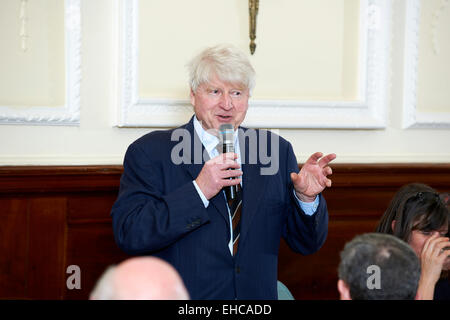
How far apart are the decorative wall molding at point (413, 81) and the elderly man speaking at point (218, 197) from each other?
168 cm

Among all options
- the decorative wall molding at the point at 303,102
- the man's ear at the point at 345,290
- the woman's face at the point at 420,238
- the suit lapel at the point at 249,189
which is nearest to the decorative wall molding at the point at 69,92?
the decorative wall molding at the point at 303,102

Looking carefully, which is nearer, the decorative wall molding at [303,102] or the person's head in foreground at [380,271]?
the person's head in foreground at [380,271]

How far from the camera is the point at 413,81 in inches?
160

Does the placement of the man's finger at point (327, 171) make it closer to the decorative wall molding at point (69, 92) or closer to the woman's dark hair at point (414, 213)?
the woman's dark hair at point (414, 213)

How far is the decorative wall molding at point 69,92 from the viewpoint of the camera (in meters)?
3.46

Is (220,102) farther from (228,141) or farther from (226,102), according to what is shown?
(228,141)

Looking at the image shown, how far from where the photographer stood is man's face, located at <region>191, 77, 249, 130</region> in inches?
99.2

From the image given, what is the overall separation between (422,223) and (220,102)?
1042mm

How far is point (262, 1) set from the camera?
3.84 metres

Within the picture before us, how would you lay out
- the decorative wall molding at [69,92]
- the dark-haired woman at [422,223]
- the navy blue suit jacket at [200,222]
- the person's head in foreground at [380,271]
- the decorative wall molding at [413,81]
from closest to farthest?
the person's head in foreground at [380,271] → the navy blue suit jacket at [200,222] → the dark-haired woman at [422,223] → the decorative wall molding at [69,92] → the decorative wall molding at [413,81]

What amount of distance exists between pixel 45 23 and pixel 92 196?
1043 mm

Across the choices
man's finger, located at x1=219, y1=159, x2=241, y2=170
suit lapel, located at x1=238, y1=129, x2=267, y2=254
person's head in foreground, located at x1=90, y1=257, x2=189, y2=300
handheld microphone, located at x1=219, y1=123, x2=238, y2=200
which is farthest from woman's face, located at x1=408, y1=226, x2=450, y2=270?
person's head in foreground, located at x1=90, y1=257, x2=189, y2=300

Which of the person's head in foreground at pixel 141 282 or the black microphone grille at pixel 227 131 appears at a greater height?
the black microphone grille at pixel 227 131

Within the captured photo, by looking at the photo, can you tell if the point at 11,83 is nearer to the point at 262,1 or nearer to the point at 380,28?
the point at 262,1
